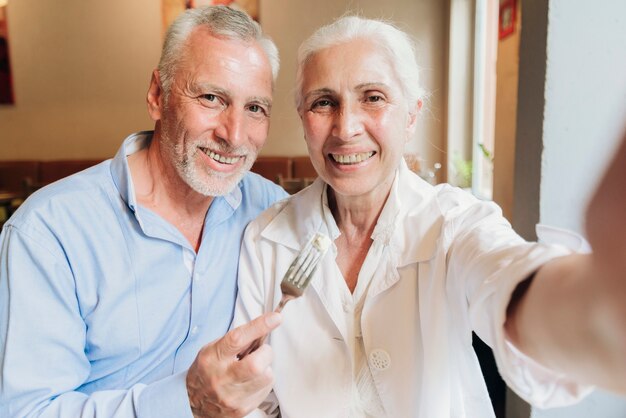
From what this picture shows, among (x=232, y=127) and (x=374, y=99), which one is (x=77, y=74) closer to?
(x=232, y=127)

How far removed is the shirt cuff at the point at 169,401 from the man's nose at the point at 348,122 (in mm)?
674

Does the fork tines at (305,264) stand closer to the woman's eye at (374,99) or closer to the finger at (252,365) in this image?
the finger at (252,365)

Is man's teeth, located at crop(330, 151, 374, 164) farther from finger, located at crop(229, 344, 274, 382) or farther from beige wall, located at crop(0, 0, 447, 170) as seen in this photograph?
beige wall, located at crop(0, 0, 447, 170)

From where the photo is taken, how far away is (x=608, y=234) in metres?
0.37

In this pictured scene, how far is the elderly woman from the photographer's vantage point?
1.03 m

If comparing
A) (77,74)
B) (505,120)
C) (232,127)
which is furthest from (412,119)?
(77,74)

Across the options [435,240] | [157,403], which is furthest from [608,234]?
[157,403]

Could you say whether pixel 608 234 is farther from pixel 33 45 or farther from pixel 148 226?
pixel 33 45

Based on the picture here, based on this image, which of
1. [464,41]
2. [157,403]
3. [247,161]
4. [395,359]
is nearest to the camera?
[157,403]

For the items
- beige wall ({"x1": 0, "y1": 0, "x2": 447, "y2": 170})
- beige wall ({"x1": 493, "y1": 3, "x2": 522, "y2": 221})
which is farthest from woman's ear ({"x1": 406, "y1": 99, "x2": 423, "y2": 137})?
beige wall ({"x1": 0, "y1": 0, "x2": 447, "y2": 170})

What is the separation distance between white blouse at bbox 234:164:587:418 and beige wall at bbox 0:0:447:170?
5.20 m

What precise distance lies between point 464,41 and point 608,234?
18.8 ft

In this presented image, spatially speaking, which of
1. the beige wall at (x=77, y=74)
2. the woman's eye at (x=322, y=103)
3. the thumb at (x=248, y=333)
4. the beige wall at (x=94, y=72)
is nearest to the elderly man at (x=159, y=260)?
the thumb at (x=248, y=333)

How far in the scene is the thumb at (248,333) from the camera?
0.80 m
